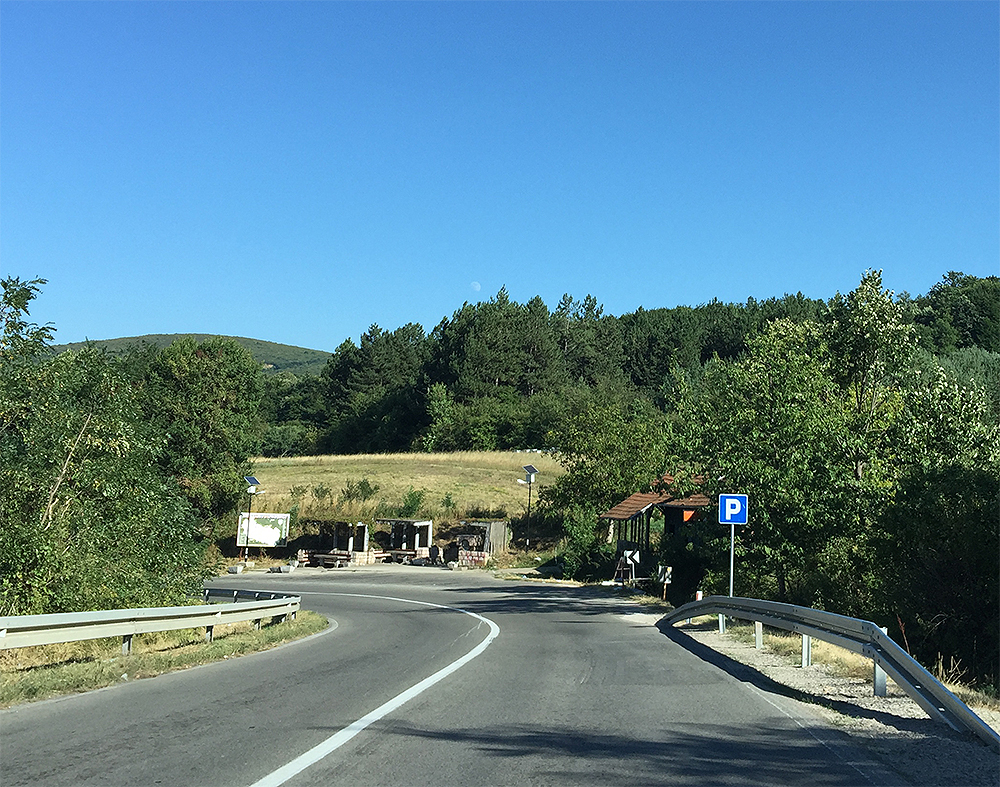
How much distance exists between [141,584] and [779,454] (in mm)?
15485

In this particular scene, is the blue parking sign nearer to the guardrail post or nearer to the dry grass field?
the guardrail post

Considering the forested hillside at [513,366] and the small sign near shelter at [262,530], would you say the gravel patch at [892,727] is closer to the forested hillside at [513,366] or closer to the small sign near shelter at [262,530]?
the small sign near shelter at [262,530]

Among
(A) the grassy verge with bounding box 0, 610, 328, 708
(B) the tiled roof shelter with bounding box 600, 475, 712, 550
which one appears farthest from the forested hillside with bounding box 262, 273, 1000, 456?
(A) the grassy verge with bounding box 0, 610, 328, 708

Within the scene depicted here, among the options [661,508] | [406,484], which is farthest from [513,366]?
[661,508]

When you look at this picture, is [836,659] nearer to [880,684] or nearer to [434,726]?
[880,684]

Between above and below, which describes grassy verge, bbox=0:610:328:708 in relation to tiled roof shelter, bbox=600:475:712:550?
below

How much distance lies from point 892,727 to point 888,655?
43.8 inches

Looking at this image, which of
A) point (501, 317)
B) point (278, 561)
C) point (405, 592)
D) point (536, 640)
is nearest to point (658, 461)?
point (405, 592)

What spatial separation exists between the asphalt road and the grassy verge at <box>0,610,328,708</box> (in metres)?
0.41

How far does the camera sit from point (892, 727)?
8.14 meters

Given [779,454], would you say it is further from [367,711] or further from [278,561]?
[278,561]

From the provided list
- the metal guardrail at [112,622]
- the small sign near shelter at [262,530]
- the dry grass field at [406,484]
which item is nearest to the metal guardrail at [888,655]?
the metal guardrail at [112,622]

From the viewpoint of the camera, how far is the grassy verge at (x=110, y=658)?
9.70 meters

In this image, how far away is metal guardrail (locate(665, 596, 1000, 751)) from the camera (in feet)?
25.0
